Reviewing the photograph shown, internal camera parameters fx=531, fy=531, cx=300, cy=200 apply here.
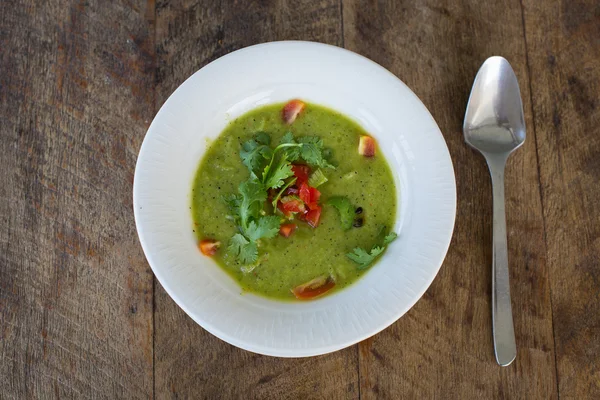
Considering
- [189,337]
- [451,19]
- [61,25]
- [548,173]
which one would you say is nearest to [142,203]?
[189,337]

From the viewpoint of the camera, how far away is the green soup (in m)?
2.73

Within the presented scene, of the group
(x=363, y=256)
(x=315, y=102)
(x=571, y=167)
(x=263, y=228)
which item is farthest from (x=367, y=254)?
(x=571, y=167)

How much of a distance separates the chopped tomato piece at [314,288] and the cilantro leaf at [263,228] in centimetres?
33

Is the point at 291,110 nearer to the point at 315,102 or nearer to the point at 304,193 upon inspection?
the point at 315,102

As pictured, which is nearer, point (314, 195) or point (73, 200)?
point (314, 195)

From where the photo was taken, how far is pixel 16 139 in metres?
3.00

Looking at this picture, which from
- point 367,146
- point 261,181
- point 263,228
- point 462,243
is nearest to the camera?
point 263,228

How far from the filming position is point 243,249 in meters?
2.64

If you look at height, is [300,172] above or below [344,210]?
above

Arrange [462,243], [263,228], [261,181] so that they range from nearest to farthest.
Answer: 1. [263,228]
2. [261,181]
3. [462,243]

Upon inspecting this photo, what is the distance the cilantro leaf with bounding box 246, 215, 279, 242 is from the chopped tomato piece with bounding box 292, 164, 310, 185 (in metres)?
0.26

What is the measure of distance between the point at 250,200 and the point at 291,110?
593 millimetres

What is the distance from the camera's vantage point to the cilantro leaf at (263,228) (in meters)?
2.58

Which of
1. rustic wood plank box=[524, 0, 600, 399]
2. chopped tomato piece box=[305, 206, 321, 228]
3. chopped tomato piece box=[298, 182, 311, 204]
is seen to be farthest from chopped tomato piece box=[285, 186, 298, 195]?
rustic wood plank box=[524, 0, 600, 399]
